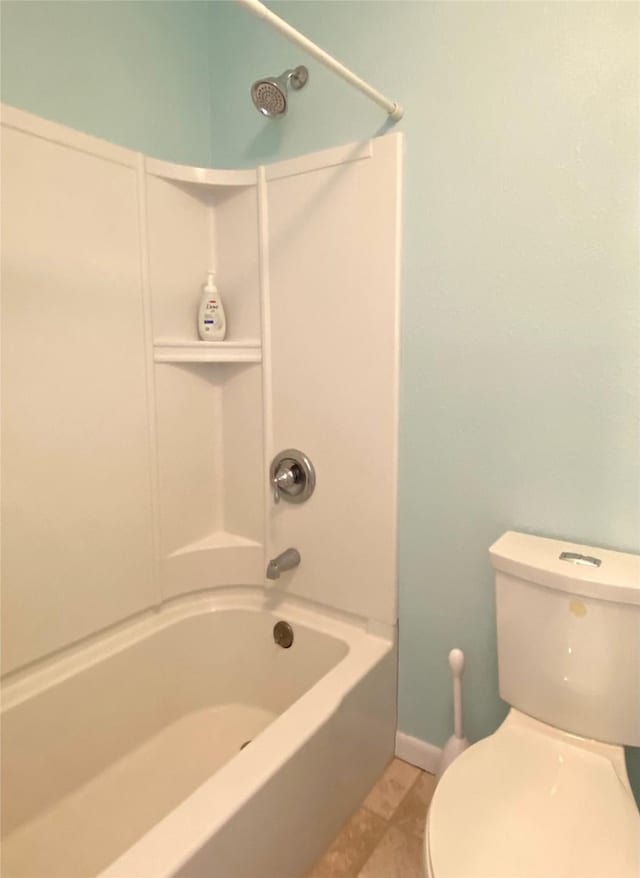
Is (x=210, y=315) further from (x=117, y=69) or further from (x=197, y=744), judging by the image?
(x=197, y=744)

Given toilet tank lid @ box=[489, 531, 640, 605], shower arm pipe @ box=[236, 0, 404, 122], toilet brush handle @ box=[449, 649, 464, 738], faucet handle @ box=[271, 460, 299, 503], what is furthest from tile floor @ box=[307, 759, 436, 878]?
shower arm pipe @ box=[236, 0, 404, 122]

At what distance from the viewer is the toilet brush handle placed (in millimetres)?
1404

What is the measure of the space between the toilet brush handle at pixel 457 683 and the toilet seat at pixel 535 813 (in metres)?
0.23

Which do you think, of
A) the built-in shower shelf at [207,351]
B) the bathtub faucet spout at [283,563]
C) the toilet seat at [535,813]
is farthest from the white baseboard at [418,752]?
the built-in shower shelf at [207,351]

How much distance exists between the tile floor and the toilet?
0.48m

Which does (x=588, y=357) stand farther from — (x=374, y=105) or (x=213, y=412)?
(x=213, y=412)

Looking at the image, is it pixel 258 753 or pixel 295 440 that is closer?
pixel 258 753

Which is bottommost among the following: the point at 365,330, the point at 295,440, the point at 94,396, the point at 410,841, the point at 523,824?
the point at 410,841

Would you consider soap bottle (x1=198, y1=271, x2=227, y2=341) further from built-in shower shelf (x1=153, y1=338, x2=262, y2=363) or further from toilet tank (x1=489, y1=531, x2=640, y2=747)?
toilet tank (x1=489, y1=531, x2=640, y2=747)

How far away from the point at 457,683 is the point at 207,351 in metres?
1.24

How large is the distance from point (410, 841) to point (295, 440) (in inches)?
45.6

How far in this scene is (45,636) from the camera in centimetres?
143

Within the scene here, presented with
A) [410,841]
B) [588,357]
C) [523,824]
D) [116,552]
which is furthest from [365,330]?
[410,841]

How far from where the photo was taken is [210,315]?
1746mm
